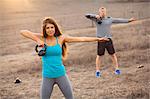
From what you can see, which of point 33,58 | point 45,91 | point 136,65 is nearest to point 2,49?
point 33,58

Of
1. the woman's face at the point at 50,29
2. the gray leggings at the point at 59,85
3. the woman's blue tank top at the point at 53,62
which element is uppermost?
the woman's face at the point at 50,29

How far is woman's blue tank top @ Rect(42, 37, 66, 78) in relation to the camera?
532cm

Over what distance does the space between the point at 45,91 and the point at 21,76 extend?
5336 mm

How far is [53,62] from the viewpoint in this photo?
535cm

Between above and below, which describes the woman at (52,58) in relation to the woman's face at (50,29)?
below

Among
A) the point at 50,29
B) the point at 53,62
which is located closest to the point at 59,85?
the point at 53,62

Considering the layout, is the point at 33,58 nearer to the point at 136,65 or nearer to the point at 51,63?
the point at 136,65

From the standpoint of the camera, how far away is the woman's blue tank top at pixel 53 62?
532 cm

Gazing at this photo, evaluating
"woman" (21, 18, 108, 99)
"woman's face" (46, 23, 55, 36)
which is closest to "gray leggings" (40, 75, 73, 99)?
"woman" (21, 18, 108, 99)

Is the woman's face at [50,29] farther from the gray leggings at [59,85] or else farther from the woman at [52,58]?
the gray leggings at [59,85]

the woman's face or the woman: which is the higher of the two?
the woman's face

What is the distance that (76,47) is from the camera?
1622 centimetres

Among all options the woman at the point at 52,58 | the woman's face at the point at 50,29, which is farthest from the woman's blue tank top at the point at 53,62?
the woman's face at the point at 50,29

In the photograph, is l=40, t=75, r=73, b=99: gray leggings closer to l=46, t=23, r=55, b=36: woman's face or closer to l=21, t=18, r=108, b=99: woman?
l=21, t=18, r=108, b=99: woman
